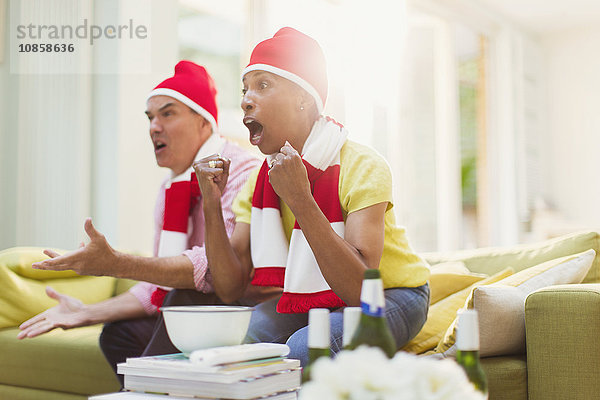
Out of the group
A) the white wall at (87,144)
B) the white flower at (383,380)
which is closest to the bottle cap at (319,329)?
the white flower at (383,380)

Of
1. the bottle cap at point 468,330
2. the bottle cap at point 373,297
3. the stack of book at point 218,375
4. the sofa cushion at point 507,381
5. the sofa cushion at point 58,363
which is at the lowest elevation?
the sofa cushion at point 58,363

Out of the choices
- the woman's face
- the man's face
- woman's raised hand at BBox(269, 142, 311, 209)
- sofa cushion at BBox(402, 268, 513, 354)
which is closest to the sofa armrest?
sofa cushion at BBox(402, 268, 513, 354)

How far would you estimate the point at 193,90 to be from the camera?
2020mm

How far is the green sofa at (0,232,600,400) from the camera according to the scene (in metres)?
→ 1.42

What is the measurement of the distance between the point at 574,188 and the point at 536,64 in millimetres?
1328

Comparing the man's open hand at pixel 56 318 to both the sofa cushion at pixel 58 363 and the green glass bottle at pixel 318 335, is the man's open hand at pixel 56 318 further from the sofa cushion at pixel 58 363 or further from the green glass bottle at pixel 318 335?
the green glass bottle at pixel 318 335

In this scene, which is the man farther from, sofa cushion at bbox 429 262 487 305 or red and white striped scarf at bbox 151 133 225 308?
sofa cushion at bbox 429 262 487 305

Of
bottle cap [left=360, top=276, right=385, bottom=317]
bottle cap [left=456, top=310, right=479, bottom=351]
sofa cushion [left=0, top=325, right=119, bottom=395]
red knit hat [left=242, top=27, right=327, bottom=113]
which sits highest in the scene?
red knit hat [left=242, top=27, right=327, bottom=113]

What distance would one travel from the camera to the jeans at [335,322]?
4.50ft

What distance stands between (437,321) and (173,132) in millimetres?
991

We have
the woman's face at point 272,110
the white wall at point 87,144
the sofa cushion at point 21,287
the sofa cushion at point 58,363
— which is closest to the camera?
the woman's face at point 272,110

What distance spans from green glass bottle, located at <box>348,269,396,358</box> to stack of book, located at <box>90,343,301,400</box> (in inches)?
8.4

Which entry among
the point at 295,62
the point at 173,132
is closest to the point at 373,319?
the point at 295,62

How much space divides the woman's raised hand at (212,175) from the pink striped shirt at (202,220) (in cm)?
19
